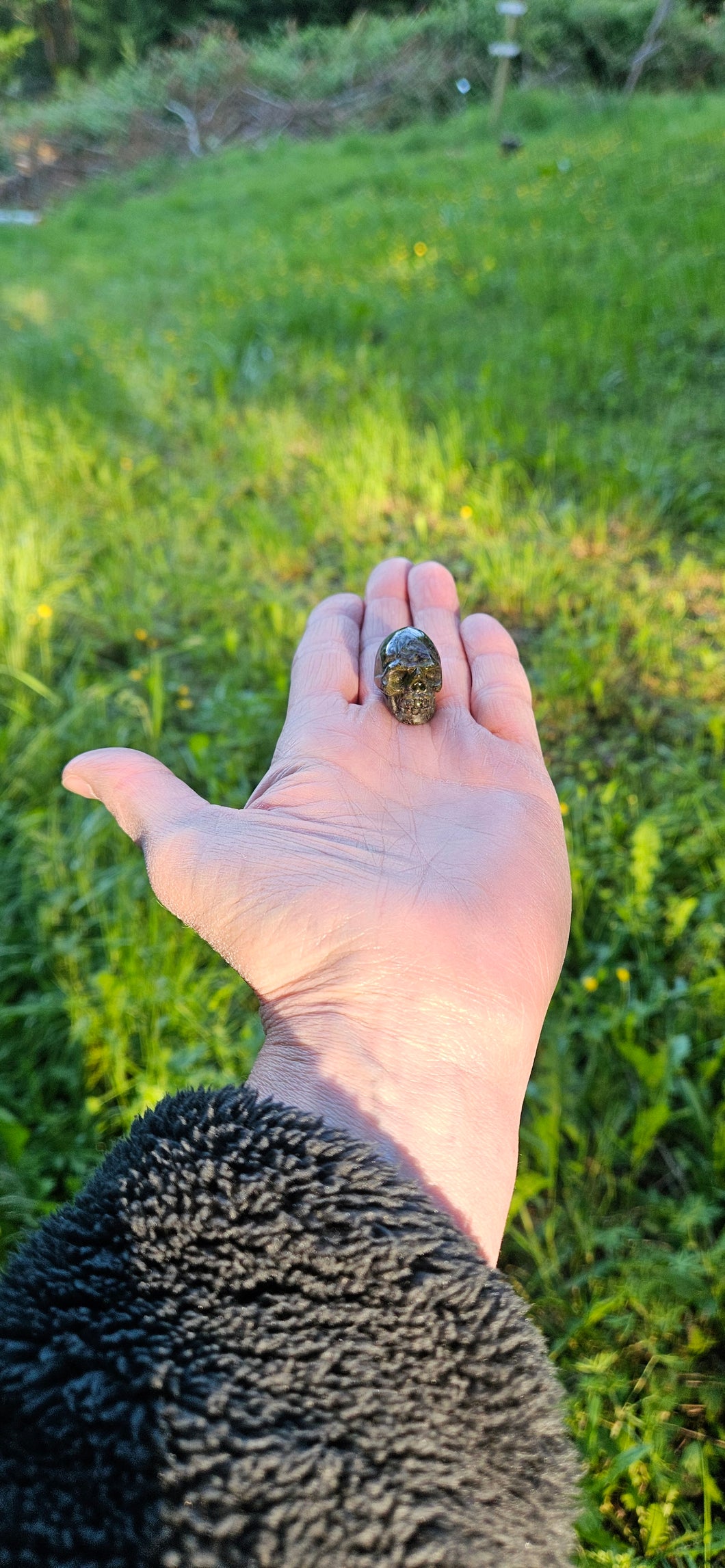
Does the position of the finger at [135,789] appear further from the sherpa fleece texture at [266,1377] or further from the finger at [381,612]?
the sherpa fleece texture at [266,1377]

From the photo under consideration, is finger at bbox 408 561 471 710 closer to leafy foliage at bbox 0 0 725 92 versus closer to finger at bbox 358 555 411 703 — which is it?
finger at bbox 358 555 411 703

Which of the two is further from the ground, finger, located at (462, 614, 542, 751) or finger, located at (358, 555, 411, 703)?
finger, located at (358, 555, 411, 703)

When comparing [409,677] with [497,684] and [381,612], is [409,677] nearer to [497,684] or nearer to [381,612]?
[497,684]

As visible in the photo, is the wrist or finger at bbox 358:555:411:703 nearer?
the wrist

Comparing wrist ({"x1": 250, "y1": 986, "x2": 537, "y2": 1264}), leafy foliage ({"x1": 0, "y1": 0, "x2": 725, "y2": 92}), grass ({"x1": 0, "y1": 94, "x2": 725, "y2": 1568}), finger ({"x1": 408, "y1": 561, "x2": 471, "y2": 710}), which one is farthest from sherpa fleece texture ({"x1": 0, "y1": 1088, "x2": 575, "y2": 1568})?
leafy foliage ({"x1": 0, "y1": 0, "x2": 725, "y2": 92})

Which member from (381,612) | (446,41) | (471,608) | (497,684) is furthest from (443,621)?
(446,41)

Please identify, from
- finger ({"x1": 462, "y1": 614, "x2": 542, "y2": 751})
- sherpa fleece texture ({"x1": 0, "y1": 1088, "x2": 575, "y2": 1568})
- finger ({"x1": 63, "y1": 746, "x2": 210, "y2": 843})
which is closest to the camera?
sherpa fleece texture ({"x1": 0, "y1": 1088, "x2": 575, "y2": 1568})
